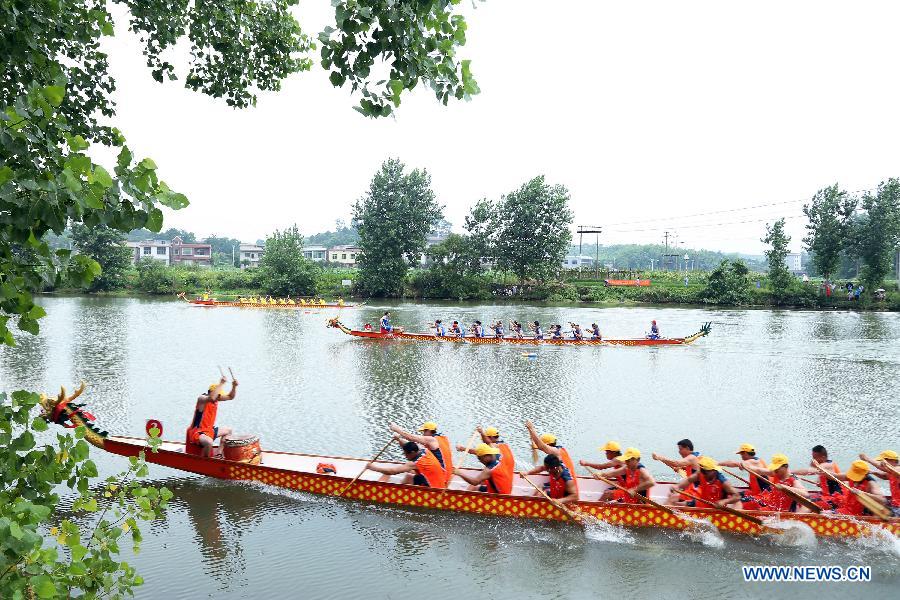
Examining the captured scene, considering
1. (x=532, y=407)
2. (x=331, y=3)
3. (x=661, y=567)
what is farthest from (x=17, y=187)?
(x=532, y=407)

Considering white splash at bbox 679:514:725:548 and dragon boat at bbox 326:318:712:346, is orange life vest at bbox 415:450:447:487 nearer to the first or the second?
white splash at bbox 679:514:725:548

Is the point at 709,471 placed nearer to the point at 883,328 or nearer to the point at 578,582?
the point at 578,582

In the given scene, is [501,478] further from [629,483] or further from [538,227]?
[538,227]

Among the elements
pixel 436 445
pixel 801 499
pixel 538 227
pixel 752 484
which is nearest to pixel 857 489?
pixel 801 499

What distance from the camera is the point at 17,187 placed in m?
2.90

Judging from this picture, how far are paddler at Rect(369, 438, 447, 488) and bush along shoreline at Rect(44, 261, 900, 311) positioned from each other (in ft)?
152

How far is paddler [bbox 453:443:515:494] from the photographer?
378 inches

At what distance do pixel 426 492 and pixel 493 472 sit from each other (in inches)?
44.1

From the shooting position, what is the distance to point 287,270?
203 ft

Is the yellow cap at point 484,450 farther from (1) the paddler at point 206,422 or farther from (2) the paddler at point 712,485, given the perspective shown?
(1) the paddler at point 206,422

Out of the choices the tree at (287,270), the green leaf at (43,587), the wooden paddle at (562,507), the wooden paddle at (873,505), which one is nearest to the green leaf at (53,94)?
the green leaf at (43,587)

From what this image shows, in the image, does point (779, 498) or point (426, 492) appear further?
point (426, 492)

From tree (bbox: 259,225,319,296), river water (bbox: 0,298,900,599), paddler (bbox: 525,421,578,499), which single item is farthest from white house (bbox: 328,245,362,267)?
paddler (bbox: 525,421,578,499)

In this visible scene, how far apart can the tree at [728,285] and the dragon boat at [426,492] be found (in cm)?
4539
